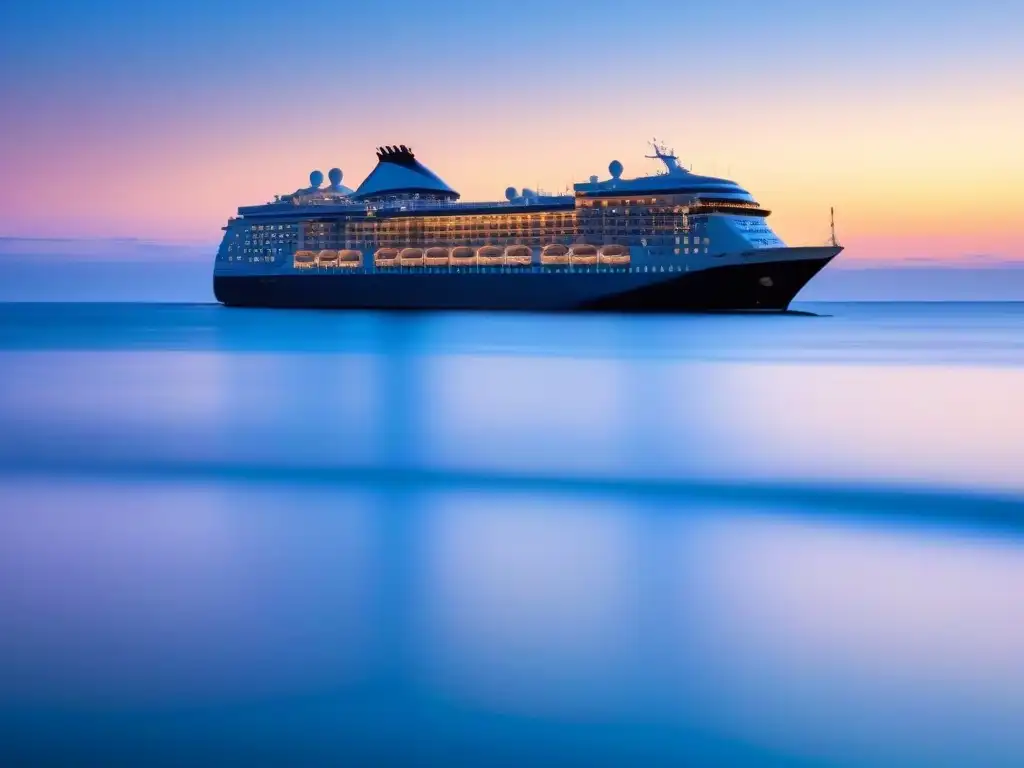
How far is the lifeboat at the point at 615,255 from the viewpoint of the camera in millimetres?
58062

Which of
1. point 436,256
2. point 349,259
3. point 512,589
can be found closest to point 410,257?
point 436,256

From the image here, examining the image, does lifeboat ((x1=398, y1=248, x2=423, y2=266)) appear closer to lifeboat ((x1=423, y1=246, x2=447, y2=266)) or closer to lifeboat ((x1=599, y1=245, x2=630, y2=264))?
lifeboat ((x1=423, y1=246, x2=447, y2=266))

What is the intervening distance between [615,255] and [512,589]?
171 feet

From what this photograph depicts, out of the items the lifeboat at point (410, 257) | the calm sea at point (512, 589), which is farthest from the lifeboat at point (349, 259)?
the calm sea at point (512, 589)

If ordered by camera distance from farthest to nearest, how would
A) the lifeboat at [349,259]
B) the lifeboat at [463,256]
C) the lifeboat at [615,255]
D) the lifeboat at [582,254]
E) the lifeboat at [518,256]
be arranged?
the lifeboat at [349,259] < the lifeboat at [463,256] < the lifeboat at [518,256] < the lifeboat at [582,254] < the lifeboat at [615,255]

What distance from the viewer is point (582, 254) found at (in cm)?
6000

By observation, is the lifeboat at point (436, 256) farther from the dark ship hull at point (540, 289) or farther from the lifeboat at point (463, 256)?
the dark ship hull at point (540, 289)

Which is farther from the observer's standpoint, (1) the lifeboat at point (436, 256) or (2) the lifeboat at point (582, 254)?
(1) the lifeboat at point (436, 256)

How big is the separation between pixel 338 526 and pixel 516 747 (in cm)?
505

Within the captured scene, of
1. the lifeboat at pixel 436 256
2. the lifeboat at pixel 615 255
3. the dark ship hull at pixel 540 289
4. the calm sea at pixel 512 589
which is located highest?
the lifeboat at pixel 436 256

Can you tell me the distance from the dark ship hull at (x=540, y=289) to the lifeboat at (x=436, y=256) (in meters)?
0.86

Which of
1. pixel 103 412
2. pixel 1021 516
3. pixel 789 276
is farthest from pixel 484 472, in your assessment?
pixel 789 276

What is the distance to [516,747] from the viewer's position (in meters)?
4.70

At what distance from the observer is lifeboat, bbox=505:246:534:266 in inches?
2456
